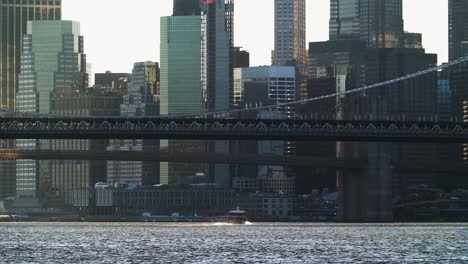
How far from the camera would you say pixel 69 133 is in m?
125

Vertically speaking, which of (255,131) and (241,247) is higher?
(255,131)

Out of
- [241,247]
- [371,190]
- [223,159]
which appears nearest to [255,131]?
[241,247]

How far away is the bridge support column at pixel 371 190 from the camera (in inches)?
6314

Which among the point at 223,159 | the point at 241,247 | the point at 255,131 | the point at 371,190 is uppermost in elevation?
the point at 255,131

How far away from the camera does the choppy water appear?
83.2m

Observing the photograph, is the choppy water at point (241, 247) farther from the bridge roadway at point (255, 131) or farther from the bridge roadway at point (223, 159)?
the bridge roadway at point (223, 159)

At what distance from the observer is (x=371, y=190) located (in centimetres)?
16062

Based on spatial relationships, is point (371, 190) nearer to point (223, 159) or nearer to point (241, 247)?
point (223, 159)

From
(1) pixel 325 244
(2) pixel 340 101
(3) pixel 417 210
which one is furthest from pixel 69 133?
(3) pixel 417 210

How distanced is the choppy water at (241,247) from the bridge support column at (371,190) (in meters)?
36.2

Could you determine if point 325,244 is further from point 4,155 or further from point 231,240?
point 4,155

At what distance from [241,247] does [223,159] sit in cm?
7148

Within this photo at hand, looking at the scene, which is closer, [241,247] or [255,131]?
[241,247]

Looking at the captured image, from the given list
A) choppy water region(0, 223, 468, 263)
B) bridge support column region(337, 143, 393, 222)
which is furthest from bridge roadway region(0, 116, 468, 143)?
bridge support column region(337, 143, 393, 222)
